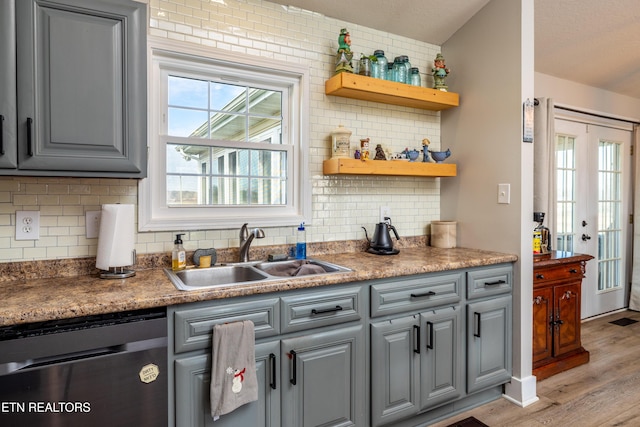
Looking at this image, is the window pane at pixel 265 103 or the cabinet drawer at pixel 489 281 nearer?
the cabinet drawer at pixel 489 281

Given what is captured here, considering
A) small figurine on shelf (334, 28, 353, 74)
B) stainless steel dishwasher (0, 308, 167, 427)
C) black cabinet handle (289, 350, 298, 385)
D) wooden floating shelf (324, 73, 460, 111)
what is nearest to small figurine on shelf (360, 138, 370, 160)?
wooden floating shelf (324, 73, 460, 111)

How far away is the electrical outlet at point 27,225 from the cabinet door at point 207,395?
3.23 ft

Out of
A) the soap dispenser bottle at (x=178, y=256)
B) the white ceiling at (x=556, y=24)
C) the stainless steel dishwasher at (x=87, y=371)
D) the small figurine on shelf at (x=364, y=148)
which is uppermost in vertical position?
the white ceiling at (x=556, y=24)

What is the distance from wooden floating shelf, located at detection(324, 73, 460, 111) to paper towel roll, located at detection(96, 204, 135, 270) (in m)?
1.43

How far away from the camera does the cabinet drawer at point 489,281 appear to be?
7.62 feet

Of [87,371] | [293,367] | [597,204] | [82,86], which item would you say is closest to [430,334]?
[293,367]

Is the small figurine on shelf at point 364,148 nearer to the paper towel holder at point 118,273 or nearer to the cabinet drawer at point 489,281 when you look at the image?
the cabinet drawer at point 489,281

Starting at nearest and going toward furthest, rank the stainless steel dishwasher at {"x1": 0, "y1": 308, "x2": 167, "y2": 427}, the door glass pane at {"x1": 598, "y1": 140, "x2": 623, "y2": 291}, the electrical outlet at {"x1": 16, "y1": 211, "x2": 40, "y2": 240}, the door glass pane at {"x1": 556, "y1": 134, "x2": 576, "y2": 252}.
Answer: the stainless steel dishwasher at {"x1": 0, "y1": 308, "x2": 167, "y2": 427} → the electrical outlet at {"x1": 16, "y1": 211, "x2": 40, "y2": 240} → the door glass pane at {"x1": 556, "y1": 134, "x2": 576, "y2": 252} → the door glass pane at {"x1": 598, "y1": 140, "x2": 623, "y2": 291}

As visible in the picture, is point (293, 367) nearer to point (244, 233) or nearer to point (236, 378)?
point (236, 378)

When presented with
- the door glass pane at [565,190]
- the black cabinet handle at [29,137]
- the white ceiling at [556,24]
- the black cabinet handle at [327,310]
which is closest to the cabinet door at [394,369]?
the black cabinet handle at [327,310]

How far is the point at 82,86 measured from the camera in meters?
1.60

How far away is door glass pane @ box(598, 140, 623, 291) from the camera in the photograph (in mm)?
4176

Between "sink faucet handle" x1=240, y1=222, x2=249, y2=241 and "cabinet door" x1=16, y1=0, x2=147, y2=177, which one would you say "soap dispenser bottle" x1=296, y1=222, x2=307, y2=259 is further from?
"cabinet door" x1=16, y1=0, x2=147, y2=177

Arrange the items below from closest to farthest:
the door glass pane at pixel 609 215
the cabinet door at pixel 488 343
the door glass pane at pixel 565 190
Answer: the cabinet door at pixel 488 343 → the door glass pane at pixel 565 190 → the door glass pane at pixel 609 215
